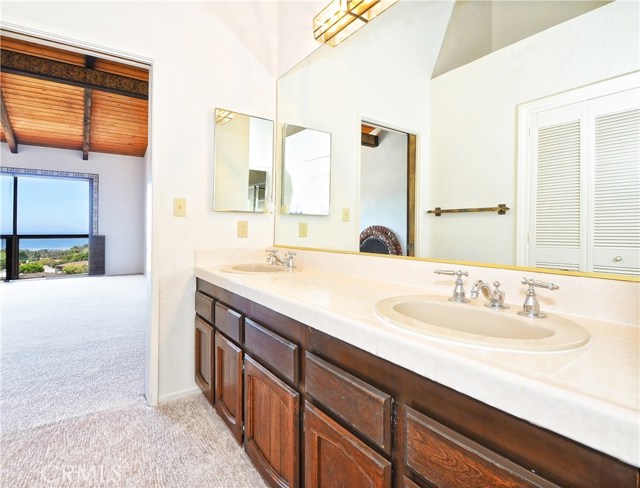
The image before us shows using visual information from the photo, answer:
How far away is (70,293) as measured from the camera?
5.16m

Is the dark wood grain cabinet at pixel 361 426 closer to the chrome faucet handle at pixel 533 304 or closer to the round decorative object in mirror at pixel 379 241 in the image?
the chrome faucet handle at pixel 533 304

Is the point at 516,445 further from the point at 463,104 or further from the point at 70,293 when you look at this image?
the point at 70,293

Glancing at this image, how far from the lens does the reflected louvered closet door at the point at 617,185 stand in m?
0.85

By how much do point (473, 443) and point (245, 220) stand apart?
74.5 inches

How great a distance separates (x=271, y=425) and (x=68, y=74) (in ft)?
14.8

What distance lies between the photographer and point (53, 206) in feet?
22.3

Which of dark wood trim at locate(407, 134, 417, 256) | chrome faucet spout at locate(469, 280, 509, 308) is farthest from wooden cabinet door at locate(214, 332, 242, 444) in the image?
chrome faucet spout at locate(469, 280, 509, 308)

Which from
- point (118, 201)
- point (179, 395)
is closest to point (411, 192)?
point (179, 395)

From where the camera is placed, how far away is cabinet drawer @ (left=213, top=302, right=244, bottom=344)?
56.4 inches

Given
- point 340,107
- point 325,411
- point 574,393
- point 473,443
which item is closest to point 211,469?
point 325,411

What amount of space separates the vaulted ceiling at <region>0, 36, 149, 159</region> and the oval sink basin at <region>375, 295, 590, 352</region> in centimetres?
308

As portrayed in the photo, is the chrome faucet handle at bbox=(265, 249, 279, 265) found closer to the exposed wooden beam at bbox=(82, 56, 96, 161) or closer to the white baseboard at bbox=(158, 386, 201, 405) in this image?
the white baseboard at bbox=(158, 386, 201, 405)

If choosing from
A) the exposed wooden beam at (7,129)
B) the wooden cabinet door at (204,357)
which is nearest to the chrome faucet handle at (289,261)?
the wooden cabinet door at (204,357)

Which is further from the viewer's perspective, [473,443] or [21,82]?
[21,82]
